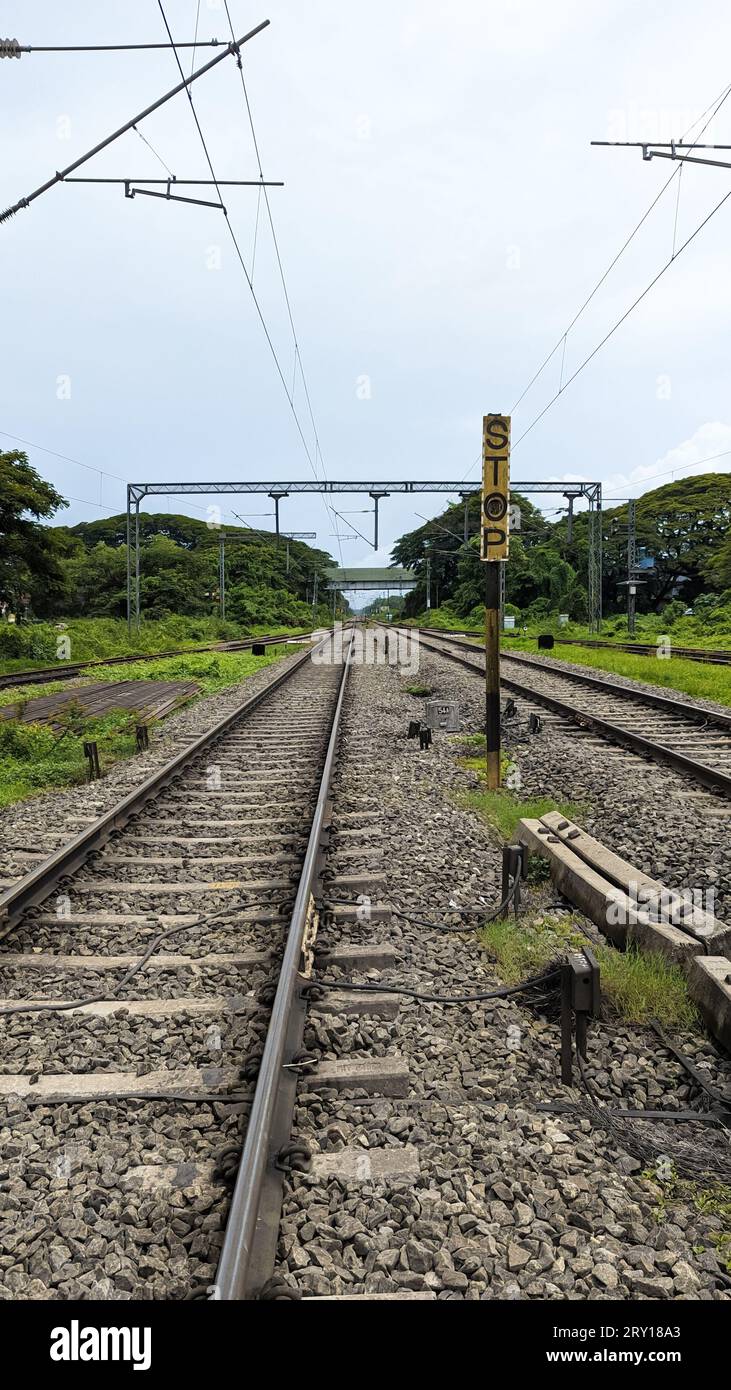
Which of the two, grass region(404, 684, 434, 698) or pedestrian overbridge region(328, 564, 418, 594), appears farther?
pedestrian overbridge region(328, 564, 418, 594)

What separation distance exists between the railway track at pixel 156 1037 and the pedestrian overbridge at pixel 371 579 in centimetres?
7758

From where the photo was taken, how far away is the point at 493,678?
8.27 m

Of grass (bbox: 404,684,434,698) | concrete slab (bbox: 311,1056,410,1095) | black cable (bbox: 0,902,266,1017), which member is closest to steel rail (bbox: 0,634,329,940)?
black cable (bbox: 0,902,266,1017)

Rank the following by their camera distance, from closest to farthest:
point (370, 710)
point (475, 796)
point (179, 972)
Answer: point (179, 972) < point (475, 796) < point (370, 710)

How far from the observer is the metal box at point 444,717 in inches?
455

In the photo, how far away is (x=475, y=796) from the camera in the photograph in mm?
7305

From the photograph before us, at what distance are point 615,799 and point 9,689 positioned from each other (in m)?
14.1

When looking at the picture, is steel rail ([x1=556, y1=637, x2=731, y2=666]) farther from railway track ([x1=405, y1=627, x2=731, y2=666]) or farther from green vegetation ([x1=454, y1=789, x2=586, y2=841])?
green vegetation ([x1=454, y1=789, x2=586, y2=841])

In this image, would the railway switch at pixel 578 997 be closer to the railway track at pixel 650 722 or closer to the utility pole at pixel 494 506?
the utility pole at pixel 494 506

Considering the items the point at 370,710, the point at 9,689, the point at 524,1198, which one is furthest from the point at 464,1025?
the point at 9,689

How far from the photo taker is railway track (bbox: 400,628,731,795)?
8586 millimetres

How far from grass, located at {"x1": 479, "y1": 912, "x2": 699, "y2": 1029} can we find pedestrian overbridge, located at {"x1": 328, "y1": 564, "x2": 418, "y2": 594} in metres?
78.4
